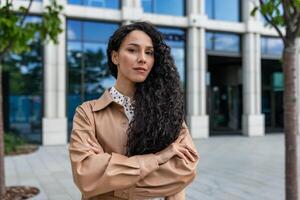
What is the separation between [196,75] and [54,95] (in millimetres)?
6821

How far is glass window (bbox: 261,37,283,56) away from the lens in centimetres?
2080

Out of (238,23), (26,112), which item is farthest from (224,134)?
(26,112)

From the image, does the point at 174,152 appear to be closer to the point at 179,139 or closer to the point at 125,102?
the point at 179,139

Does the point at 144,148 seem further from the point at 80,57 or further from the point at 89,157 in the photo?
the point at 80,57

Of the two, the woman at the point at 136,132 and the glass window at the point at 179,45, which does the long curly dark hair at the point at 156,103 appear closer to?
the woman at the point at 136,132

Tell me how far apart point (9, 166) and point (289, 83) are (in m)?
8.30

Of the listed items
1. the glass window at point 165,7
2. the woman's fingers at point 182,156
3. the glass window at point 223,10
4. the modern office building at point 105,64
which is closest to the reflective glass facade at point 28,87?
the modern office building at point 105,64

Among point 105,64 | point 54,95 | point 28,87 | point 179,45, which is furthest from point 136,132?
Answer: point 179,45

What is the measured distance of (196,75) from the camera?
18484mm

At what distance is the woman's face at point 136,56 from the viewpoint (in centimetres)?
182

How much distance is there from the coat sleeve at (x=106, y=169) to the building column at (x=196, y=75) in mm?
16602

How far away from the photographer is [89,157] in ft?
5.60

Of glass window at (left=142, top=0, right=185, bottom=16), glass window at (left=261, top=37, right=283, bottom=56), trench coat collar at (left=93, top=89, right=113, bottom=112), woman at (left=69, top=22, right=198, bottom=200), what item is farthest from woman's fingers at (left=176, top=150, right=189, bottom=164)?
glass window at (left=261, top=37, right=283, bottom=56)

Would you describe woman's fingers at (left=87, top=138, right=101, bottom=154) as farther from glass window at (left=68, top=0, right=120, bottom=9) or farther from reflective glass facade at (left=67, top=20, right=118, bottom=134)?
glass window at (left=68, top=0, right=120, bottom=9)
